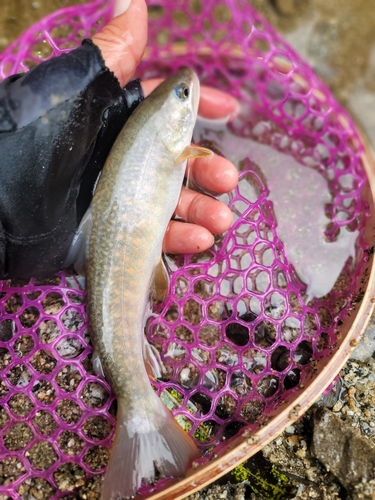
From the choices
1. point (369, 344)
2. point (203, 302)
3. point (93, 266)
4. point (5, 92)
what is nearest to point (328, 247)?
point (369, 344)

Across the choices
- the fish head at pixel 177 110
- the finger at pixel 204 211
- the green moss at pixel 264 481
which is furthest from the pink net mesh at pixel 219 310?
the fish head at pixel 177 110

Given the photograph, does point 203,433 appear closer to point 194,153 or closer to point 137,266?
point 137,266

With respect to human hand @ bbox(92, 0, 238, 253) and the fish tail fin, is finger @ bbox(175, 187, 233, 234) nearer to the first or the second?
human hand @ bbox(92, 0, 238, 253)

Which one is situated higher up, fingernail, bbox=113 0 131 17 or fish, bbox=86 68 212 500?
fingernail, bbox=113 0 131 17

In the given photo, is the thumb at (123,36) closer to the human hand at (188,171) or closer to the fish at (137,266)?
the human hand at (188,171)

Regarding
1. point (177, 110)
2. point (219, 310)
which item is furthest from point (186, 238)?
point (177, 110)

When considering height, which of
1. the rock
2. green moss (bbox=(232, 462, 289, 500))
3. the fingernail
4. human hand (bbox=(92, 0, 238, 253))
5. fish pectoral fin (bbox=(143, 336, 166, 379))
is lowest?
green moss (bbox=(232, 462, 289, 500))

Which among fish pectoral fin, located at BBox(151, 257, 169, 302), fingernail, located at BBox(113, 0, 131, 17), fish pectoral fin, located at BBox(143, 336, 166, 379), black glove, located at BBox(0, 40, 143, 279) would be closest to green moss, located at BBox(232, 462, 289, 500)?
fish pectoral fin, located at BBox(143, 336, 166, 379)
